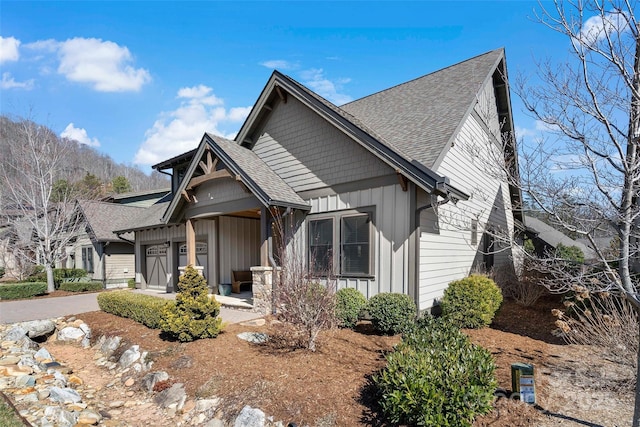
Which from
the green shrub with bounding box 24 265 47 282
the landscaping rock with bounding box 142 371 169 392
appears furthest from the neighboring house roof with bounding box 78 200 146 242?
the landscaping rock with bounding box 142 371 169 392

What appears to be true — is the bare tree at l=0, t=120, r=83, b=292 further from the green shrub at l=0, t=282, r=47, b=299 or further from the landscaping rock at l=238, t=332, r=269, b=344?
the landscaping rock at l=238, t=332, r=269, b=344

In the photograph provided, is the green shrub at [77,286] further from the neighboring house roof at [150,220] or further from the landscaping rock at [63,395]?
the landscaping rock at [63,395]

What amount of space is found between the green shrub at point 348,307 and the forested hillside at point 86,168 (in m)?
16.6

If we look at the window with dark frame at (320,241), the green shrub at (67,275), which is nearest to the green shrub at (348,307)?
the window with dark frame at (320,241)

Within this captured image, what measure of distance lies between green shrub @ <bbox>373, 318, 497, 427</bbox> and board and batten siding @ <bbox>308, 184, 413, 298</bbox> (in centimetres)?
345

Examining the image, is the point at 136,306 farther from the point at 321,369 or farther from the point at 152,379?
the point at 321,369

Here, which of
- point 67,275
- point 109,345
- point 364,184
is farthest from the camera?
point 67,275

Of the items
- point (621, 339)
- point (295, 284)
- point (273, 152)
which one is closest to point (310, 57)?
point (273, 152)

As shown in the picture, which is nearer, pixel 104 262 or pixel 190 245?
pixel 190 245

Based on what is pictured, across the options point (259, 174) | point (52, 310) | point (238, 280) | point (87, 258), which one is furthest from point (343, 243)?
point (87, 258)

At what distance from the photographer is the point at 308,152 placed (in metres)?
10.4

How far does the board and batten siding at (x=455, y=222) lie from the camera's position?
27.1 feet

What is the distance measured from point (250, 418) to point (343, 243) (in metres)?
5.23

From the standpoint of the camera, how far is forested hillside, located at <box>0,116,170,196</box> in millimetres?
16938
